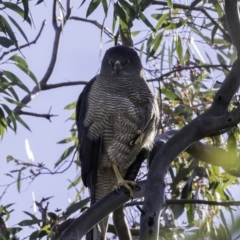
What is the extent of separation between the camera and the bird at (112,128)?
3.38 m

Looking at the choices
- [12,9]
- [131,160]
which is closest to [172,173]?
[131,160]

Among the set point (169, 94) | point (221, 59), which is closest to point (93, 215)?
point (169, 94)

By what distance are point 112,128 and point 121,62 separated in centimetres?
49

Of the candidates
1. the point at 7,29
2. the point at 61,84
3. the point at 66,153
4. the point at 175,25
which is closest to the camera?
the point at 7,29

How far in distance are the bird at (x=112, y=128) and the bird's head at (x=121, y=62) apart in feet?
0.43

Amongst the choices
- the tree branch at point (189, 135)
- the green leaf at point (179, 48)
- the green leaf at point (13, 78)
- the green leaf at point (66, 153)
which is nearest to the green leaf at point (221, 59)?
the green leaf at point (179, 48)

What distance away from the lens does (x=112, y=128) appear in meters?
3.39

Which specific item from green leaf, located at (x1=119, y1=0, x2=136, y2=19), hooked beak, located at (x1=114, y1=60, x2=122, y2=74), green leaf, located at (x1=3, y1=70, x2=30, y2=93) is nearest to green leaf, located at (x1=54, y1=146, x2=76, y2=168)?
hooked beak, located at (x1=114, y1=60, x2=122, y2=74)

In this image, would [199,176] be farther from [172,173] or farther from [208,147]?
[208,147]

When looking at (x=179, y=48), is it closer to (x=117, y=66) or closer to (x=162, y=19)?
(x=162, y=19)

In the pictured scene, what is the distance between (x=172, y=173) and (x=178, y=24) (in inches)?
39.0

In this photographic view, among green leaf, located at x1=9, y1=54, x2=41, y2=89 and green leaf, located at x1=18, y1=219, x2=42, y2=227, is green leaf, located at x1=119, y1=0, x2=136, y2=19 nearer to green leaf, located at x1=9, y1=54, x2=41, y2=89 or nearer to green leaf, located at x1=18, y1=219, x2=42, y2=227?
green leaf, located at x1=9, y1=54, x2=41, y2=89

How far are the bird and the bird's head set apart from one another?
5.2 inches

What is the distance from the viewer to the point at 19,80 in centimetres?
341
